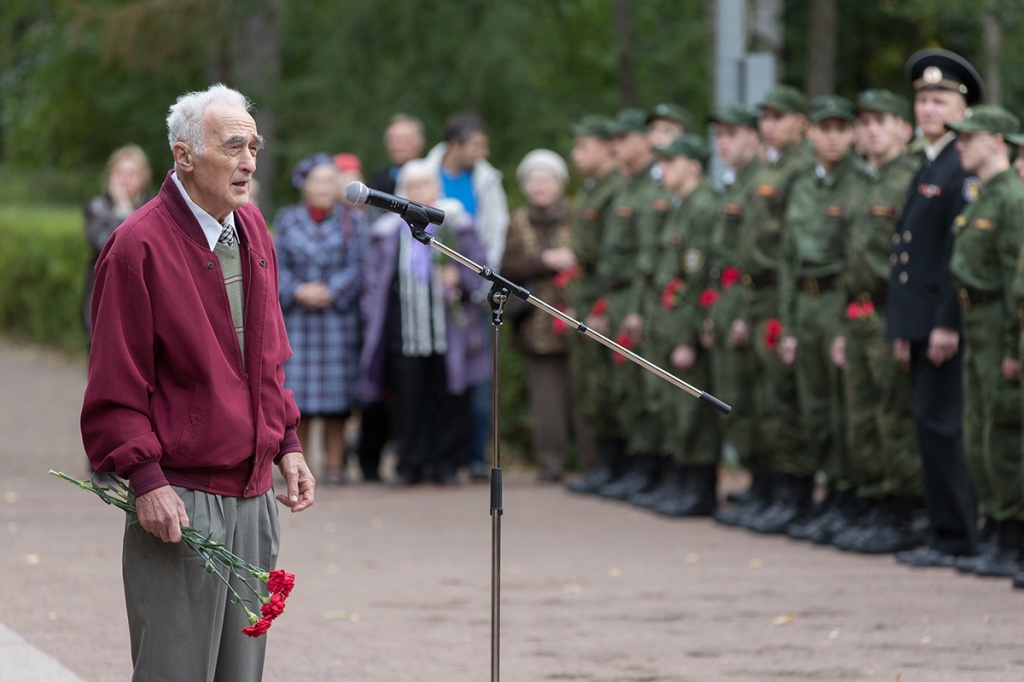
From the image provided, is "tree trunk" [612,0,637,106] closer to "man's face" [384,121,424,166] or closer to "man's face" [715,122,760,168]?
"man's face" [384,121,424,166]

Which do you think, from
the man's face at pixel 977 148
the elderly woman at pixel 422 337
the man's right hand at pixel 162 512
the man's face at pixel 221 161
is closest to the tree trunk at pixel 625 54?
the elderly woman at pixel 422 337

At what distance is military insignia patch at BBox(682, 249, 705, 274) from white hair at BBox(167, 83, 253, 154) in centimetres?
653

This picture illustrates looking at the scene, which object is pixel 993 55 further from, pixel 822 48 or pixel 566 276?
pixel 566 276

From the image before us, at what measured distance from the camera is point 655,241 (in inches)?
452

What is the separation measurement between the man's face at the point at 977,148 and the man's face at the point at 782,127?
1.88 metres

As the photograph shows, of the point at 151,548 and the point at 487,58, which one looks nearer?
the point at 151,548

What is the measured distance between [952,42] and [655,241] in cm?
1474

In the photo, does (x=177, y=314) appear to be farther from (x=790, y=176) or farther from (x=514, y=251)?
(x=514, y=251)

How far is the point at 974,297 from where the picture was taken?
29.0 feet

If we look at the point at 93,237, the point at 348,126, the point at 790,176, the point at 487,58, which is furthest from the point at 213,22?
the point at 790,176

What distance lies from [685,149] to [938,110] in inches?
93.0

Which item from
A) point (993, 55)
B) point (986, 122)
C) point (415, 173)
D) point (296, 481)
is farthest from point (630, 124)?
point (993, 55)

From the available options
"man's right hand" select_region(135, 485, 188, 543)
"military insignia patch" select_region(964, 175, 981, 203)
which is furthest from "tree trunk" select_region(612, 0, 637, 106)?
"man's right hand" select_region(135, 485, 188, 543)

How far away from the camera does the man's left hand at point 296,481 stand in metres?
5.00
